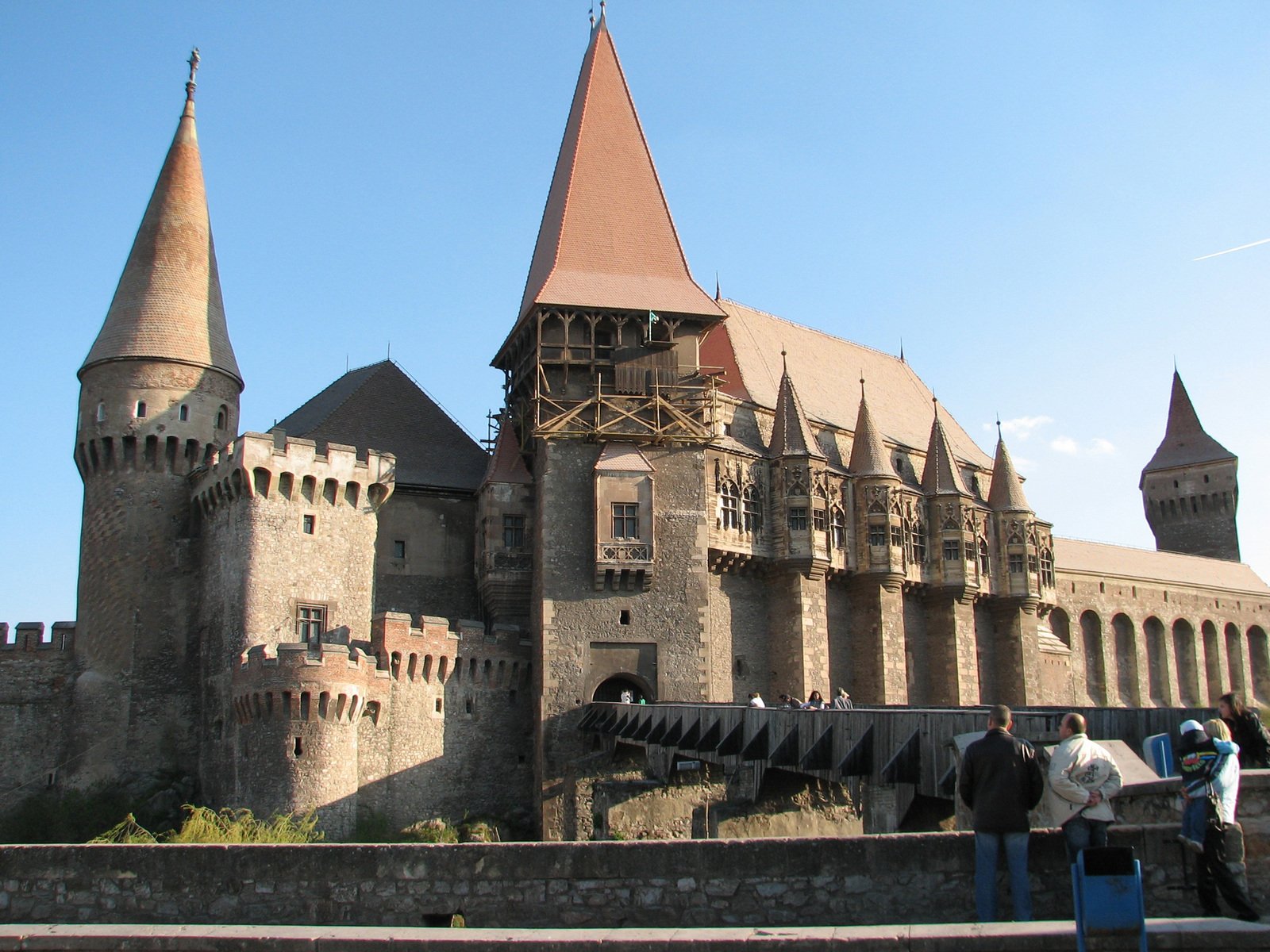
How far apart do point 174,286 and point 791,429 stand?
1844 centimetres

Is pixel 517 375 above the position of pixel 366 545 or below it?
above

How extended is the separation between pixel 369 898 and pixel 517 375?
2924 cm

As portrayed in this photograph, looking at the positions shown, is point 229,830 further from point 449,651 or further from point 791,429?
point 791,429

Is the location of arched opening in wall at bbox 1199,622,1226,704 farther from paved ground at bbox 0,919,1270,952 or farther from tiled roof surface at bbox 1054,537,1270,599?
paved ground at bbox 0,919,1270,952

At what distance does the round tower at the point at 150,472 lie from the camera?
1315 inches

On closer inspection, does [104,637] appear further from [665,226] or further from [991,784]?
[991,784]

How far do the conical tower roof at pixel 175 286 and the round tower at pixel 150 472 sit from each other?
1.5 inches

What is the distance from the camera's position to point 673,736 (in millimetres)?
27594

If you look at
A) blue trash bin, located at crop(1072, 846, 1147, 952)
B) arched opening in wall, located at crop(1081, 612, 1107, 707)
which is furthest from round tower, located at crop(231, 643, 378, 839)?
arched opening in wall, located at crop(1081, 612, 1107, 707)

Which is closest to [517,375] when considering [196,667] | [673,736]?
[196,667]

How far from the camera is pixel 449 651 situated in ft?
112

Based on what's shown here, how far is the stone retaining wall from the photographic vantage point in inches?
412

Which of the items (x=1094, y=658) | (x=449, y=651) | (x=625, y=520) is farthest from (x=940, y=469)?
(x=449, y=651)

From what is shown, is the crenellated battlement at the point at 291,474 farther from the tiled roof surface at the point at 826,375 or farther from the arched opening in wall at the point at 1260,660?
the arched opening in wall at the point at 1260,660
